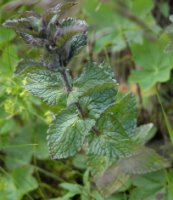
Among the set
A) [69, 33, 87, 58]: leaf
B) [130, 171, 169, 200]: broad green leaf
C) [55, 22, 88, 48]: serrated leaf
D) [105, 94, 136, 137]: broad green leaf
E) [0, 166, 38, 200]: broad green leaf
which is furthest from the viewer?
[0, 166, 38, 200]: broad green leaf

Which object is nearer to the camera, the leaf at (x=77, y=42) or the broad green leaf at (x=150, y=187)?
the leaf at (x=77, y=42)

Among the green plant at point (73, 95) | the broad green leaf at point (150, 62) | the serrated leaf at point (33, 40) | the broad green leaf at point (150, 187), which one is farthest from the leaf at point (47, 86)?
Answer: the broad green leaf at point (150, 62)

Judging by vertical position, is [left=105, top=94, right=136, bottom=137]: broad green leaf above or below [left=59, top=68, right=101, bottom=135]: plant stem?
below

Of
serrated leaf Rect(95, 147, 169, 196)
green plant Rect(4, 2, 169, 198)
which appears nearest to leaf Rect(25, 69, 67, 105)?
green plant Rect(4, 2, 169, 198)

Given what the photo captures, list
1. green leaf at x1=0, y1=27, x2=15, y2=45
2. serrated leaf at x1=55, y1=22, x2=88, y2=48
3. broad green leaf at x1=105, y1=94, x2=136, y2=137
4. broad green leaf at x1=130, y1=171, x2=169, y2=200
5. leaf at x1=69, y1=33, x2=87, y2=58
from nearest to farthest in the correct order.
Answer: serrated leaf at x1=55, y1=22, x2=88, y2=48, leaf at x1=69, y1=33, x2=87, y2=58, broad green leaf at x1=105, y1=94, x2=136, y2=137, broad green leaf at x1=130, y1=171, x2=169, y2=200, green leaf at x1=0, y1=27, x2=15, y2=45

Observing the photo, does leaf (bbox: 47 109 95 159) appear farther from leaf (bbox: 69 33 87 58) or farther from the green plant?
leaf (bbox: 69 33 87 58)

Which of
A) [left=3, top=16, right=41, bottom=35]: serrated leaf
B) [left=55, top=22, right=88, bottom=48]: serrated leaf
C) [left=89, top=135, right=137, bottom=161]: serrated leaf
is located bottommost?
[left=89, top=135, right=137, bottom=161]: serrated leaf

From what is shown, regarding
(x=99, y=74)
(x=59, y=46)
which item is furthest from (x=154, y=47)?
(x=59, y=46)

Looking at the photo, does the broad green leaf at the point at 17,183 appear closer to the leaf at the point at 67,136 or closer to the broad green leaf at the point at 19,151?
the broad green leaf at the point at 19,151

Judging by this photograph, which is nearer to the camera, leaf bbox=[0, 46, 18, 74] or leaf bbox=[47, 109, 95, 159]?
leaf bbox=[47, 109, 95, 159]
